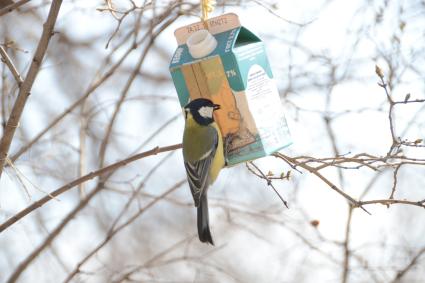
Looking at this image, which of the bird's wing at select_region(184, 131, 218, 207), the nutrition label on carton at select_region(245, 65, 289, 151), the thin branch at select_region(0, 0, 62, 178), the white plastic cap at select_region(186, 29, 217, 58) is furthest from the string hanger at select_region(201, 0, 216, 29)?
the thin branch at select_region(0, 0, 62, 178)

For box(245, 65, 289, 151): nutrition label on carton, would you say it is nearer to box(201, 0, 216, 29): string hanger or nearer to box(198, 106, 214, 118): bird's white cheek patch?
box(198, 106, 214, 118): bird's white cheek patch

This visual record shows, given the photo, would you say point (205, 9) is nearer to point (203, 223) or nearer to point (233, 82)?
point (233, 82)

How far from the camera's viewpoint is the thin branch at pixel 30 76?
3072 mm

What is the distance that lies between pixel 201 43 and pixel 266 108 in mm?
507

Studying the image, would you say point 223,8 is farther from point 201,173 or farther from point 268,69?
point 201,173

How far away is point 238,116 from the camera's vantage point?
367cm

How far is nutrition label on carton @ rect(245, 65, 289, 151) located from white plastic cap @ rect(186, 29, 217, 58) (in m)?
0.24

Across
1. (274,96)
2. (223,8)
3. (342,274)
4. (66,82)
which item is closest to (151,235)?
(66,82)

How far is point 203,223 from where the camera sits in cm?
382

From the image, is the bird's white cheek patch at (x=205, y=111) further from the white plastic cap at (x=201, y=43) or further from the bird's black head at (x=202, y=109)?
the white plastic cap at (x=201, y=43)

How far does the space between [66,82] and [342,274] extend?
4887 mm

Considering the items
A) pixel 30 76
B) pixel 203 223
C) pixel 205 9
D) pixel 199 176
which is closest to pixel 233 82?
pixel 205 9

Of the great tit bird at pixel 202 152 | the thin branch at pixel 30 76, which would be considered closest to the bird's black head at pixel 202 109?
the great tit bird at pixel 202 152

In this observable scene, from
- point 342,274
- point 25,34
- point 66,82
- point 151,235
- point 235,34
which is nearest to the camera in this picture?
point 235,34
